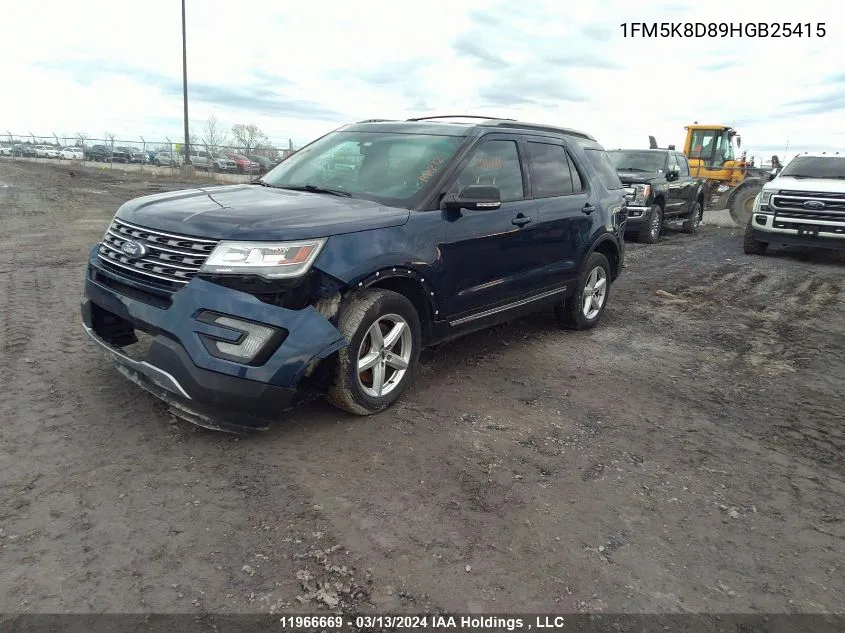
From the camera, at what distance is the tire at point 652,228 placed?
1324 centimetres

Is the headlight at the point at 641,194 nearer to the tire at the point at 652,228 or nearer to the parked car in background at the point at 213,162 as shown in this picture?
the tire at the point at 652,228

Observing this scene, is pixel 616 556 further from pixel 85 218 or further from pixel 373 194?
pixel 85 218

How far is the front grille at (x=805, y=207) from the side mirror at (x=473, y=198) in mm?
9023

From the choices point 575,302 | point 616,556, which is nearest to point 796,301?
point 575,302

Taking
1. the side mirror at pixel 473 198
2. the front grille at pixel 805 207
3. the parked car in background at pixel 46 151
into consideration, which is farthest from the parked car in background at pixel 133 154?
the side mirror at pixel 473 198

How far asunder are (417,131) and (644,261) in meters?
7.52

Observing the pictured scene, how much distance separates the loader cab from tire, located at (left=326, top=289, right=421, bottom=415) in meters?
19.2

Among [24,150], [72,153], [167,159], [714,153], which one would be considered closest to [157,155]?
[167,159]

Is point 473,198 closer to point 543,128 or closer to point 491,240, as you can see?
point 491,240

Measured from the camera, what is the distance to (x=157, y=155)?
1430 inches

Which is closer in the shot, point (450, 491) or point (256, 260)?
point (450, 491)

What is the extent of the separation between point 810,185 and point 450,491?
10675 mm

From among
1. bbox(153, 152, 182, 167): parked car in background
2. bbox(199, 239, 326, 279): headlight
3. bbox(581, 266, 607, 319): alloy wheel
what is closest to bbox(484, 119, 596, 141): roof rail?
bbox(581, 266, 607, 319): alloy wheel

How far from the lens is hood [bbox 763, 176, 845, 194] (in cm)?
1064
